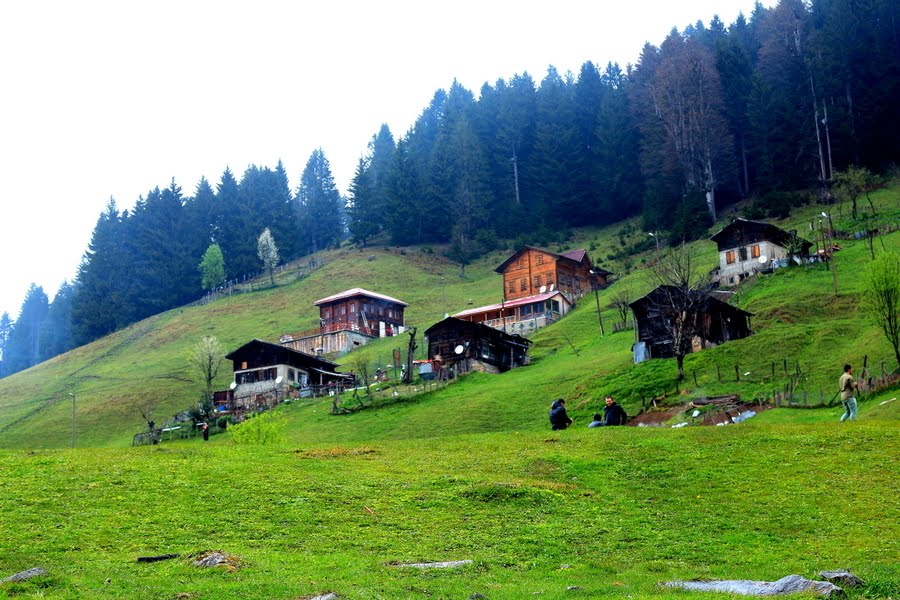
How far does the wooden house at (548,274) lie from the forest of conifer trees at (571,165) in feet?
37.7

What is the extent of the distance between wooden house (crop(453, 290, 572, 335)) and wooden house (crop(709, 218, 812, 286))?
56.2 feet

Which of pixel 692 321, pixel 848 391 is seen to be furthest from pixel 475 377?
pixel 848 391

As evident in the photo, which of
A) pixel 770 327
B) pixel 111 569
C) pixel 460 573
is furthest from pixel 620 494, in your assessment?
pixel 770 327

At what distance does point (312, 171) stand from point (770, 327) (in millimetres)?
134304

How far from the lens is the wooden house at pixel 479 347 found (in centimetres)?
8319

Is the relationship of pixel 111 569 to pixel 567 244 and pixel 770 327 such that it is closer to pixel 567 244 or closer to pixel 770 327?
pixel 770 327

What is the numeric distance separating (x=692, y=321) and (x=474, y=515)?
144 ft

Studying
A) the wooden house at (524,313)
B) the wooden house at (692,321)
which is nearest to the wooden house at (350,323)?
the wooden house at (524,313)

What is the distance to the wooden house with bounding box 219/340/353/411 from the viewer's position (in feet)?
293

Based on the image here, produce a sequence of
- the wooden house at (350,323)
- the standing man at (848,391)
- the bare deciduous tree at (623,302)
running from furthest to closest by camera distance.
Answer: the wooden house at (350,323)
the bare deciduous tree at (623,302)
the standing man at (848,391)

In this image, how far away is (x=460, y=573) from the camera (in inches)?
741

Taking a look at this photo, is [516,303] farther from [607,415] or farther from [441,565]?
[441,565]

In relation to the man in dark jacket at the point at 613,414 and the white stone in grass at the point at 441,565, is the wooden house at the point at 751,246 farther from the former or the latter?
the white stone in grass at the point at 441,565

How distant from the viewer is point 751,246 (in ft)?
298
